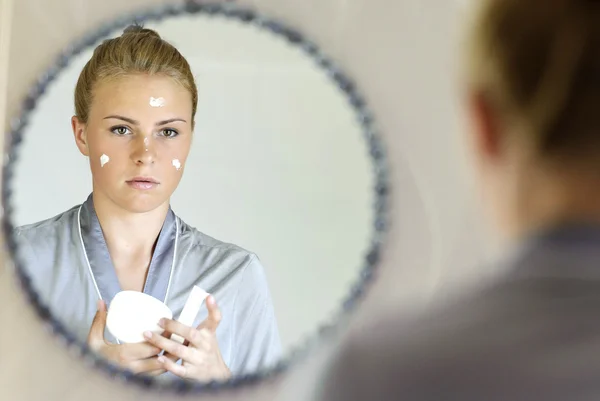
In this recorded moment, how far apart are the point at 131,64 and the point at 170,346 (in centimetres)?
29

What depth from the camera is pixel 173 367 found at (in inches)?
28.4

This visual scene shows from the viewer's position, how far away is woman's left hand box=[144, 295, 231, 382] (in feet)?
2.34

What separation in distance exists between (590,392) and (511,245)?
0.27 ft

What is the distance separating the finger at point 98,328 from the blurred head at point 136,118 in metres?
0.11

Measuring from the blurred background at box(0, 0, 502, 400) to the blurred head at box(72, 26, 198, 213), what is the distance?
0.08 metres

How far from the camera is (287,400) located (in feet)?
2.43

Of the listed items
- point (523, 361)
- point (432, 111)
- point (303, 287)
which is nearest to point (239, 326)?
point (303, 287)

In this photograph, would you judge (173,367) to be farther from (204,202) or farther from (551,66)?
(551,66)

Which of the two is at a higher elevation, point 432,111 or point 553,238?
point 432,111

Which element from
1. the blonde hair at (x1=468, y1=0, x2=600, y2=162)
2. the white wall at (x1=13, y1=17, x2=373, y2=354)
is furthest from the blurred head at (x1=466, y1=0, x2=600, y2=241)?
the white wall at (x1=13, y1=17, x2=373, y2=354)

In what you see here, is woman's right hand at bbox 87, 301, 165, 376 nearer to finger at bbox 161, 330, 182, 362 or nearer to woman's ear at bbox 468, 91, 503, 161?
finger at bbox 161, 330, 182, 362

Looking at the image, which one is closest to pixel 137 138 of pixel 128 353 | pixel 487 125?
pixel 128 353

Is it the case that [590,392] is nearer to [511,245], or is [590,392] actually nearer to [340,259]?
[511,245]

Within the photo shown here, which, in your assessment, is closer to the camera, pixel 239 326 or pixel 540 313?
pixel 540 313
